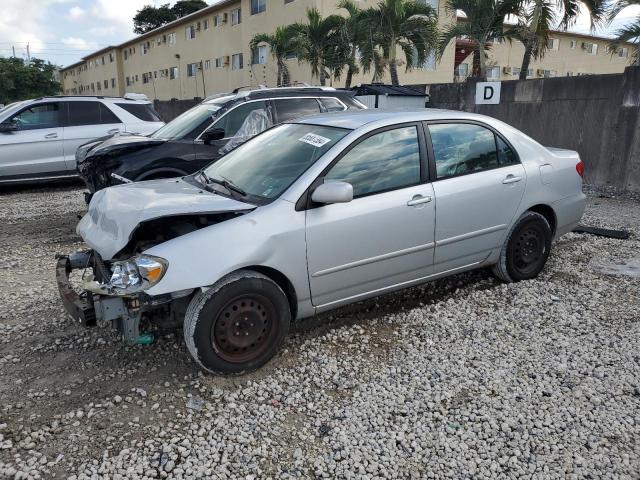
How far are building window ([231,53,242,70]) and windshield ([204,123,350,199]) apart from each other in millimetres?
27511

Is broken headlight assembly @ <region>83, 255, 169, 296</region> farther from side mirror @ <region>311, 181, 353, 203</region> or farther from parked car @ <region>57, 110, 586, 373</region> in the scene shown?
side mirror @ <region>311, 181, 353, 203</region>

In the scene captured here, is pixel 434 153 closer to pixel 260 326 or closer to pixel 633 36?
pixel 260 326

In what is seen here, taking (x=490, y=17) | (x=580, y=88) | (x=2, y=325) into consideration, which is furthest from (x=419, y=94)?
(x=2, y=325)

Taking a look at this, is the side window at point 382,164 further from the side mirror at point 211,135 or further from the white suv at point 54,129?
the white suv at point 54,129

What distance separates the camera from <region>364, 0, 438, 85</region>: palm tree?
17.1 metres

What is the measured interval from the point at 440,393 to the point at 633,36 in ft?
40.6

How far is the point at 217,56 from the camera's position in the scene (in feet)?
104

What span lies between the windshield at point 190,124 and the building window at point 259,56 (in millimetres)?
21401

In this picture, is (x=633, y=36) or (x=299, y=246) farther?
(x=633, y=36)

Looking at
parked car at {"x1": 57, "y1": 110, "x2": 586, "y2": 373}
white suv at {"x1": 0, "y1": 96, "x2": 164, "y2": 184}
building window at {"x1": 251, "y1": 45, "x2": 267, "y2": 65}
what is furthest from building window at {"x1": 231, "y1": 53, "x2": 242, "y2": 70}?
parked car at {"x1": 57, "y1": 110, "x2": 586, "y2": 373}

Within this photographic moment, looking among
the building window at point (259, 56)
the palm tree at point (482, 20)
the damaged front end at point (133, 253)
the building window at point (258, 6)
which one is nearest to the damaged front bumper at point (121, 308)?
the damaged front end at point (133, 253)

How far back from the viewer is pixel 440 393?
308 cm

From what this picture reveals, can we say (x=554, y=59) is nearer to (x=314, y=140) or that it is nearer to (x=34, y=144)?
(x=34, y=144)

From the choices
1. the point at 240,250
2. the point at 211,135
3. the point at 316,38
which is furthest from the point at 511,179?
the point at 316,38
